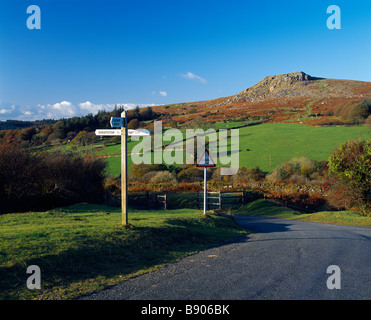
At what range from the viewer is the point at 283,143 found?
55281 millimetres

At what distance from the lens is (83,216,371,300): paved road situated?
5495 millimetres

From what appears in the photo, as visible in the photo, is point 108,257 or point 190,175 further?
point 190,175

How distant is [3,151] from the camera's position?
20.0 metres

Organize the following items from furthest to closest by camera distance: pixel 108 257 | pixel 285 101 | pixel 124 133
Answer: pixel 285 101, pixel 124 133, pixel 108 257

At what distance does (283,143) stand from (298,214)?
1278 inches

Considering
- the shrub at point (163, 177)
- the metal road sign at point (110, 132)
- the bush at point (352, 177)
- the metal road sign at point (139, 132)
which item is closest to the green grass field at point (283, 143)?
the shrub at point (163, 177)

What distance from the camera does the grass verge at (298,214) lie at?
20062 millimetres

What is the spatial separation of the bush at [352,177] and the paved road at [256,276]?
15.3m

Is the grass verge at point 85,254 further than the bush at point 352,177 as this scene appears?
No

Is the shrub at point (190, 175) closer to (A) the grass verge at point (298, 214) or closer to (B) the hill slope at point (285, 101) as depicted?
(A) the grass verge at point (298, 214)

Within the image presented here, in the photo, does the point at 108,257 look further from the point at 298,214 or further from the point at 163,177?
the point at 163,177

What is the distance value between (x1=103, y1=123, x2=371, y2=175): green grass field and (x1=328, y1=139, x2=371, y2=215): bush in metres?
19.7

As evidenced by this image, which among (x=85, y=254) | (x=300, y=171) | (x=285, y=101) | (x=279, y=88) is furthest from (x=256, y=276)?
(x=279, y=88)

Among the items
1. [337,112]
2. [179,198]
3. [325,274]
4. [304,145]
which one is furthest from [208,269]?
[337,112]
